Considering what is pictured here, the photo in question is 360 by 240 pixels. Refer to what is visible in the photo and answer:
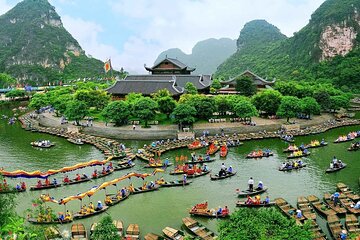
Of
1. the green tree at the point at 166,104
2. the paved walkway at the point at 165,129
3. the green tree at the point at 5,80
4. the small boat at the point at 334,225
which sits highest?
the green tree at the point at 5,80

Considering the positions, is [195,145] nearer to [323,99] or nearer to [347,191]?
[347,191]

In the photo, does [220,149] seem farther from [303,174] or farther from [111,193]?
[111,193]

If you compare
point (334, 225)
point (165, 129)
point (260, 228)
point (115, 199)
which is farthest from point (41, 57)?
point (260, 228)

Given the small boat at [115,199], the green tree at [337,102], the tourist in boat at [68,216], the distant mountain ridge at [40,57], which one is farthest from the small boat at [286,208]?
the distant mountain ridge at [40,57]

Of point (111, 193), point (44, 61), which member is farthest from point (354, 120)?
point (44, 61)

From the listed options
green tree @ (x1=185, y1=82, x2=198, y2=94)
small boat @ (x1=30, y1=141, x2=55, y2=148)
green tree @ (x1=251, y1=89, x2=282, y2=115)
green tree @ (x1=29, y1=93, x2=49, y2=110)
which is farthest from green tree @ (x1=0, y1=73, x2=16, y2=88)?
green tree @ (x1=251, y1=89, x2=282, y2=115)

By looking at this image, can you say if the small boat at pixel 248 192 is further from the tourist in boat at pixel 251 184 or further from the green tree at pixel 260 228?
the green tree at pixel 260 228

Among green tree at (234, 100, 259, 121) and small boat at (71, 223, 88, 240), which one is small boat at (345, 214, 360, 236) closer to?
small boat at (71, 223, 88, 240)
